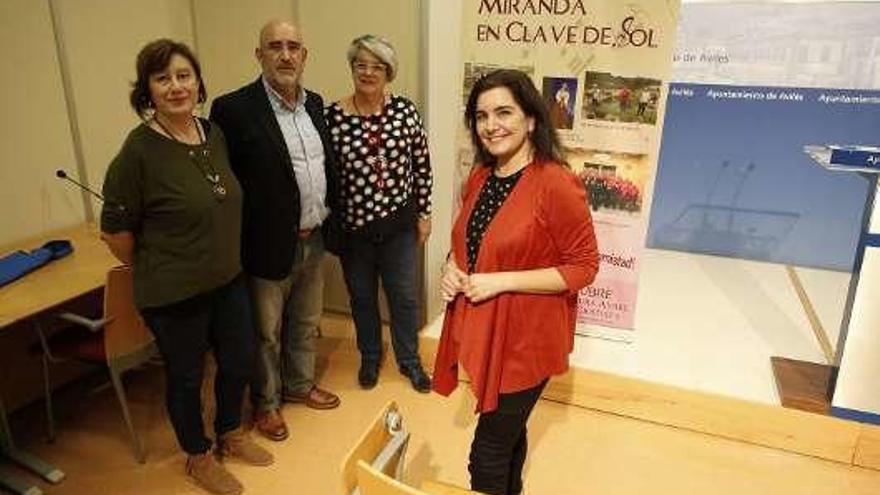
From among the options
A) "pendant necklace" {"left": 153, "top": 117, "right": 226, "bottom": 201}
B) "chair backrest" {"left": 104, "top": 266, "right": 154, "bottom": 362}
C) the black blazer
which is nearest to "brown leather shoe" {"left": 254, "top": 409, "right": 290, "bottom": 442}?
"chair backrest" {"left": 104, "top": 266, "right": 154, "bottom": 362}

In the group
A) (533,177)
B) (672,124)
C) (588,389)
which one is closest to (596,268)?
(533,177)

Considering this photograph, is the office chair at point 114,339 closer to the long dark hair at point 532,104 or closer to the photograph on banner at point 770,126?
the long dark hair at point 532,104

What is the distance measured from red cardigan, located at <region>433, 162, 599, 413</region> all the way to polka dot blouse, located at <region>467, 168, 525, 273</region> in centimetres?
2

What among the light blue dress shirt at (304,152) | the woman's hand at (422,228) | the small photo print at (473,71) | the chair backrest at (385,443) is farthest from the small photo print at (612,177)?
the chair backrest at (385,443)

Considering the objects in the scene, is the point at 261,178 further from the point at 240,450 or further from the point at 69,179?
the point at 69,179

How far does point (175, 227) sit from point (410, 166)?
1.04m

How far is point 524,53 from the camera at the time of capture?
2.80 m

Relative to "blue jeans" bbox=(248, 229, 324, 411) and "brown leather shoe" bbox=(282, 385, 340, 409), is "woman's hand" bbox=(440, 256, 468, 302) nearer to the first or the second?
"blue jeans" bbox=(248, 229, 324, 411)

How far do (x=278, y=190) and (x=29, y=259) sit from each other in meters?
1.06

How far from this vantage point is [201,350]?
7.00 feet

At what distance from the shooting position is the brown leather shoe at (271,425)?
260 cm

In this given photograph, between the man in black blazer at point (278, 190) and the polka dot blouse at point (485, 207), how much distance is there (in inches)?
34.7

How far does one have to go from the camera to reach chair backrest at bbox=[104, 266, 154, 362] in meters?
2.23

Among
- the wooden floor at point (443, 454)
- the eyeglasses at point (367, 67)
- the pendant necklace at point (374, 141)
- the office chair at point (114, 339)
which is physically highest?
the eyeglasses at point (367, 67)
